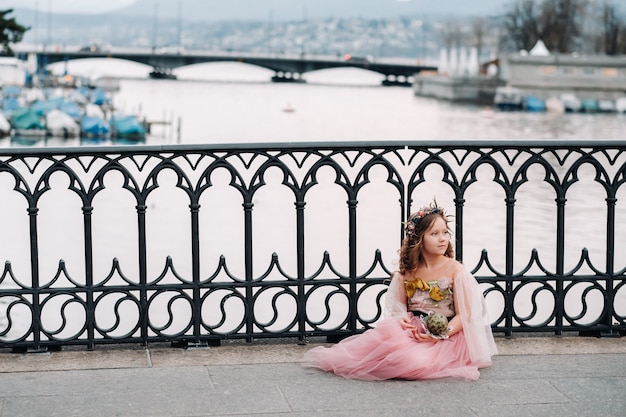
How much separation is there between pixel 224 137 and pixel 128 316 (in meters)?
47.3

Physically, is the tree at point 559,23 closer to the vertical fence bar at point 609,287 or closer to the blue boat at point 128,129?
the blue boat at point 128,129

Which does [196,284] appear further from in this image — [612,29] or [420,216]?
[612,29]

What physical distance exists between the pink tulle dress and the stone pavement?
0.08 m

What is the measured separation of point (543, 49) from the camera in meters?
108

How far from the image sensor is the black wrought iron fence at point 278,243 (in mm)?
6375

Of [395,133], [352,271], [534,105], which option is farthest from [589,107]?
[352,271]

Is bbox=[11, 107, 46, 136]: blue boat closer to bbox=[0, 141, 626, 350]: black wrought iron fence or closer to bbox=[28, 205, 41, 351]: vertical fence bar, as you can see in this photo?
bbox=[0, 141, 626, 350]: black wrought iron fence

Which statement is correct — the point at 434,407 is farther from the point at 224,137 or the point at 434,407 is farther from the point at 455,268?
the point at 224,137

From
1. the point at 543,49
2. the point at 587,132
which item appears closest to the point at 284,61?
the point at 543,49

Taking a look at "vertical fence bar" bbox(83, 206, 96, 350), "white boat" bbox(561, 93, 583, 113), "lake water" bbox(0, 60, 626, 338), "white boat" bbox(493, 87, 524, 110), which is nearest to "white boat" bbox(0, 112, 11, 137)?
"lake water" bbox(0, 60, 626, 338)

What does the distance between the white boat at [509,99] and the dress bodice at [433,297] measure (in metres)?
97.5

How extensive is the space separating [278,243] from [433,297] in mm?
18254

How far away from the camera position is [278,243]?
24344mm

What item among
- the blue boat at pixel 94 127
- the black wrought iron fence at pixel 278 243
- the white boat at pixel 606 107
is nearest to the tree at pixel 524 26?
the white boat at pixel 606 107
